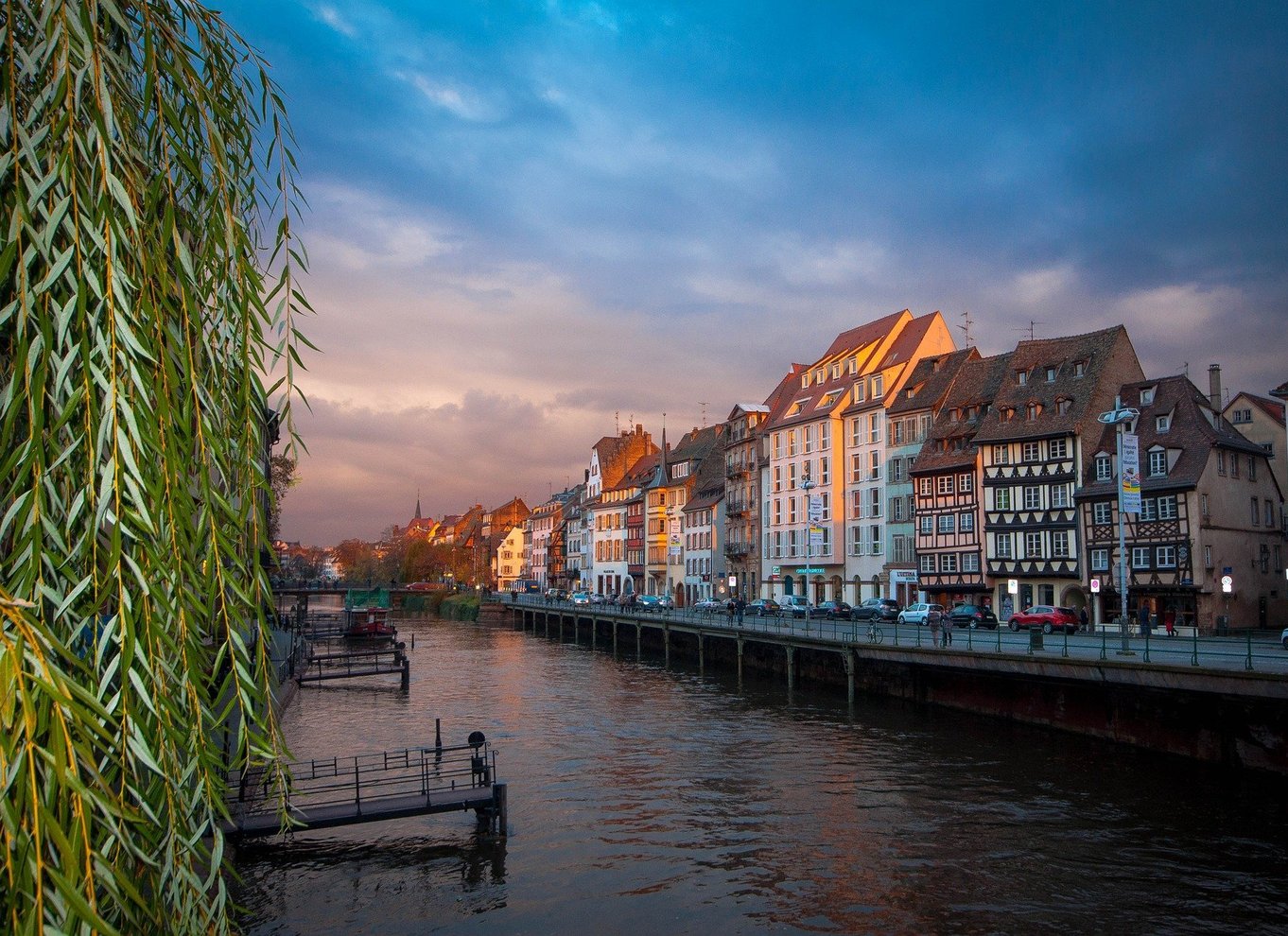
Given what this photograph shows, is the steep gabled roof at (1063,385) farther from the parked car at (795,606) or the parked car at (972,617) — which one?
the parked car at (795,606)

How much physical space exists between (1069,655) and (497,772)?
698 inches

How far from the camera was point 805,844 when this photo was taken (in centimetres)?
2142

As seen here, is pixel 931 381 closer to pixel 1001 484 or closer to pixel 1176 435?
pixel 1001 484

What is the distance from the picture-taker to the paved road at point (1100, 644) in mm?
27453

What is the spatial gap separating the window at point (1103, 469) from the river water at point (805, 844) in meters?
22.6

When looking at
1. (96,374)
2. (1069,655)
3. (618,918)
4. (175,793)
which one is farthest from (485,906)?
(1069,655)

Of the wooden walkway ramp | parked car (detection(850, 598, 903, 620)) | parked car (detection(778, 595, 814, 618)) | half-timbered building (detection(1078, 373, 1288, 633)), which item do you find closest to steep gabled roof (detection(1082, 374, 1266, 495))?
half-timbered building (detection(1078, 373, 1288, 633))

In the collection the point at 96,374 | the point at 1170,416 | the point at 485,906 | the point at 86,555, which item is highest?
Result: the point at 1170,416

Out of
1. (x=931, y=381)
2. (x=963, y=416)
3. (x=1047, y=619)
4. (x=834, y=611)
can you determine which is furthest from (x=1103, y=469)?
(x=834, y=611)

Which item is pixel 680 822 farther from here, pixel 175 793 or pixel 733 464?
pixel 733 464

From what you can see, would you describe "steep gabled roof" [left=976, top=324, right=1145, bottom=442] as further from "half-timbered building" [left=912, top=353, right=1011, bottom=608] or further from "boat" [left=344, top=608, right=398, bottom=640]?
"boat" [left=344, top=608, right=398, bottom=640]

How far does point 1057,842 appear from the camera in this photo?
70.0 ft

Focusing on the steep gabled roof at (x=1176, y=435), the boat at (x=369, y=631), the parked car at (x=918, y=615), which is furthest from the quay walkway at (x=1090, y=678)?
the boat at (x=369, y=631)

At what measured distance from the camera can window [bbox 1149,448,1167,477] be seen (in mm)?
50750
